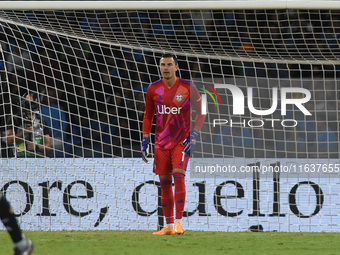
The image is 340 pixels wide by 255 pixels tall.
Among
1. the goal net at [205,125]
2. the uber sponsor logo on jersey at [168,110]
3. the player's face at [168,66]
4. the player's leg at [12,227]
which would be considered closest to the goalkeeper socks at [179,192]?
the uber sponsor logo on jersey at [168,110]

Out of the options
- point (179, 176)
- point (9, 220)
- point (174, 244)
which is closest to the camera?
point (9, 220)

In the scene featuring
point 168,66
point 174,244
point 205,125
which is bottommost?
point 174,244

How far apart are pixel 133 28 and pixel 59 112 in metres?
1.71

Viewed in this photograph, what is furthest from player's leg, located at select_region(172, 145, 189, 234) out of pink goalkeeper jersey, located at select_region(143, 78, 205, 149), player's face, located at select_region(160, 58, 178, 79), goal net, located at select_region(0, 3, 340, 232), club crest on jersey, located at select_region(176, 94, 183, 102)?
goal net, located at select_region(0, 3, 340, 232)

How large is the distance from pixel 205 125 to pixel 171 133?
2.44 meters

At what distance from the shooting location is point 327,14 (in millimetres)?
6383

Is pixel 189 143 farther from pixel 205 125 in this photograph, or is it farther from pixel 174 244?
pixel 205 125

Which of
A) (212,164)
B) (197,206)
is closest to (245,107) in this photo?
(212,164)

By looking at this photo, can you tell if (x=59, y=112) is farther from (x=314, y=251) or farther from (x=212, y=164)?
(x=314, y=251)

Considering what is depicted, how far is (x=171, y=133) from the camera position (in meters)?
5.65

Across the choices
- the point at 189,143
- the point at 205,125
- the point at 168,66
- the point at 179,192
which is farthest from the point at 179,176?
the point at 205,125

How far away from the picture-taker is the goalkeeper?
559 cm

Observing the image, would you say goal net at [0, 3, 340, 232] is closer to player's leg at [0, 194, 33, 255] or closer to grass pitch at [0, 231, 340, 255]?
grass pitch at [0, 231, 340, 255]

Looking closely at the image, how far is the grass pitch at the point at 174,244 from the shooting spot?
446cm
